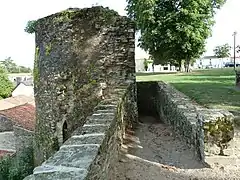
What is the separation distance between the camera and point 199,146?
4.94m

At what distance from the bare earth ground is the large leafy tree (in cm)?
1960

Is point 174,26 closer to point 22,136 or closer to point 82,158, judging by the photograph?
point 22,136

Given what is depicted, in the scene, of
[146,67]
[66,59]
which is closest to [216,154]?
[66,59]

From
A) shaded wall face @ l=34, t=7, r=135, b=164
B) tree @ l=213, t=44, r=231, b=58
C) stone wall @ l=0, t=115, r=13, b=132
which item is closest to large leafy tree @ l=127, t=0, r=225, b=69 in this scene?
stone wall @ l=0, t=115, r=13, b=132

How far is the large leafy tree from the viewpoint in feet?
83.2

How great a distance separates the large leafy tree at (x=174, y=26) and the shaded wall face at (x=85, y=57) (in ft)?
55.5

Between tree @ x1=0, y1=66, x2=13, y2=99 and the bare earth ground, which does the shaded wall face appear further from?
tree @ x1=0, y1=66, x2=13, y2=99

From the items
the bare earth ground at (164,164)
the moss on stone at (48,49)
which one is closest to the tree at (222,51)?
the moss on stone at (48,49)

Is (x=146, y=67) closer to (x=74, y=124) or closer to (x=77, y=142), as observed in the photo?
(x=74, y=124)

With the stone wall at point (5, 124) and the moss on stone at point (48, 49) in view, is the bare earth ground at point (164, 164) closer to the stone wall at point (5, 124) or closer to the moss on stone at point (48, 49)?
the moss on stone at point (48, 49)

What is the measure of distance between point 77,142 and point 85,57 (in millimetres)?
5606

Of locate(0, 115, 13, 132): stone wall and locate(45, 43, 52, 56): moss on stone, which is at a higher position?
locate(45, 43, 52, 56): moss on stone

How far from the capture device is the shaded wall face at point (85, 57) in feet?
28.0

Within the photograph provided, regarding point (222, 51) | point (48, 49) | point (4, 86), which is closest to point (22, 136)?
point (48, 49)
